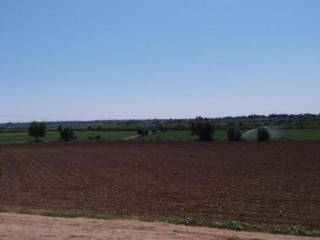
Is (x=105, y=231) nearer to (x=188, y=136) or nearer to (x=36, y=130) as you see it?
(x=188, y=136)

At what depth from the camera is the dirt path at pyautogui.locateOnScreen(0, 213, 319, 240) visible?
11.7 m

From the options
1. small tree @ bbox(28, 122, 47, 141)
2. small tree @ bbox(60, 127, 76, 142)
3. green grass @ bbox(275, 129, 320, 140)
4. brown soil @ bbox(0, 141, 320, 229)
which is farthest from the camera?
small tree @ bbox(28, 122, 47, 141)

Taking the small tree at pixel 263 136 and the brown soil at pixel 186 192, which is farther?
the small tree at pixel 263 136

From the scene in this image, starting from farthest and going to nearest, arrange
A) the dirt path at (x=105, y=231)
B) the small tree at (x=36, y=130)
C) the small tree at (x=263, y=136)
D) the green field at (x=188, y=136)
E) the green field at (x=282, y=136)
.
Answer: the small tree at (x=36, y=130) < the green field at (x=188, y=136) < the green field at (x=282, y=136) < the small tree at (x=263, y=136) < the dirt path at (x=105, y=231)

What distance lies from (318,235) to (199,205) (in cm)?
754

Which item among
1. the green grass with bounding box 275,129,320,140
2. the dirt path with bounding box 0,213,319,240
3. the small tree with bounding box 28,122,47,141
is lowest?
the dirt path with bounding box 0,213,319,240

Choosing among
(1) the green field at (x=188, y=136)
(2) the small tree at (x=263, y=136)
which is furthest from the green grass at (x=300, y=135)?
(2) the small tree at (x=263, y=136)

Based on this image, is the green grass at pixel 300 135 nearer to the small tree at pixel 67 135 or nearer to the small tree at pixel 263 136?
the small tree at pixel 263 136

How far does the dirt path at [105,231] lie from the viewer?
11672 mm

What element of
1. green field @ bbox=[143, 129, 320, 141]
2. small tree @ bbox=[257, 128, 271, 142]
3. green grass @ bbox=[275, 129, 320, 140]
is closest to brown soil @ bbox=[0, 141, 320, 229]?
small tree @ bbox=[257, 128, 271, 142]

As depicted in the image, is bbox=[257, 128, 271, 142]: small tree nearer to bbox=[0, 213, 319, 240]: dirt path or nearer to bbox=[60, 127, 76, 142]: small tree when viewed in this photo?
bbox=[60, 127, 76, 142]: small tree

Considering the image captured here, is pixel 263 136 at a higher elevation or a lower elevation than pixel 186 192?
higher

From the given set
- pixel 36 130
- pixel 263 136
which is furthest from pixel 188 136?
pixel 36 130

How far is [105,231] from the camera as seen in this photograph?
40.4 feet
